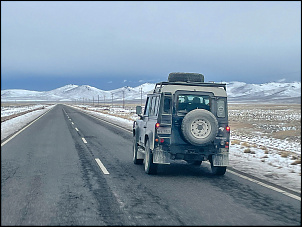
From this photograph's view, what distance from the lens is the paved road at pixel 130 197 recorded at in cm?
503

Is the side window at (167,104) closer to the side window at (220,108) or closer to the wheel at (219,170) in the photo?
the side window at (220,108)

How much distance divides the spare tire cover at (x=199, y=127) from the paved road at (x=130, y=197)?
0.96 m

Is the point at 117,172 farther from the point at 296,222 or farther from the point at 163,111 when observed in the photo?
the point at 296,222

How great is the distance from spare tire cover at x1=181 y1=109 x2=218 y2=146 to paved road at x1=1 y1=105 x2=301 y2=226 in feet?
3.14

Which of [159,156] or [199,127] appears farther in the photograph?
[159,156]

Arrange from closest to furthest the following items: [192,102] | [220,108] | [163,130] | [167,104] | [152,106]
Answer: [163,130] → [167,104] → [220,108] → [192,102] → [152,106]

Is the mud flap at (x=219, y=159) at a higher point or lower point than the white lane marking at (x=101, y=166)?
higher

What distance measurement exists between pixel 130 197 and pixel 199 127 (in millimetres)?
2435

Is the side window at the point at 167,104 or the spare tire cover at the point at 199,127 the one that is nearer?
the spare tire cover at the point at 199,127

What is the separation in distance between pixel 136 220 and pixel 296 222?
2281 mm

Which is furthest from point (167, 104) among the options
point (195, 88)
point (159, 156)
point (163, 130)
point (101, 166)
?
point (101, 166)

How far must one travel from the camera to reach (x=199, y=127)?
781 centimetres

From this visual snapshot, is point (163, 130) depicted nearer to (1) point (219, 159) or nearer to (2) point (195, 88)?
(2) point (195, 88)

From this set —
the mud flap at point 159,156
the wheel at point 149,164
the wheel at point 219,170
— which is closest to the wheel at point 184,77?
the wheel at point 149,164
